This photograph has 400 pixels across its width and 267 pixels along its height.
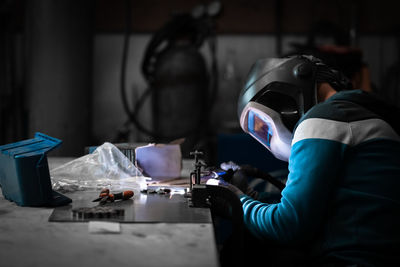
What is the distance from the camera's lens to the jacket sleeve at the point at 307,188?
969mm

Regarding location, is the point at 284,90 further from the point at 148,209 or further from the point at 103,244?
the point at 103,244

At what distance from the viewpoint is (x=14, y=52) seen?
4070 mm

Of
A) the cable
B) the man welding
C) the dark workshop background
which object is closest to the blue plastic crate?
the man welding

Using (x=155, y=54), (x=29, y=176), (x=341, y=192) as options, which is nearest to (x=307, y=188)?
(x=341, y=192)

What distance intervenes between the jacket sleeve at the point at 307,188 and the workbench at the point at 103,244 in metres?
0.20

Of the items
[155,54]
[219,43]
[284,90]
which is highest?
[219,43]

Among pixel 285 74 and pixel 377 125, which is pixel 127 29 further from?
pixel 377 125

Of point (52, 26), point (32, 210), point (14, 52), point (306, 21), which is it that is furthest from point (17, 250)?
point (306, 21)

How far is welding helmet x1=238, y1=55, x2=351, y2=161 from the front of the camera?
1233 mm

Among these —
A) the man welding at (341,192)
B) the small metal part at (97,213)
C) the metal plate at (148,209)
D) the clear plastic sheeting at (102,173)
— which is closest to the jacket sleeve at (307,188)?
the man welding at (341,192)

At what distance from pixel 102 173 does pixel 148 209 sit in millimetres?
408

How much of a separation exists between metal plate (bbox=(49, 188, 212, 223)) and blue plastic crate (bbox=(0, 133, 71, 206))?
0.06 m

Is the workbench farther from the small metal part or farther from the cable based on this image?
the cable

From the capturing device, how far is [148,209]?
1.10 m
